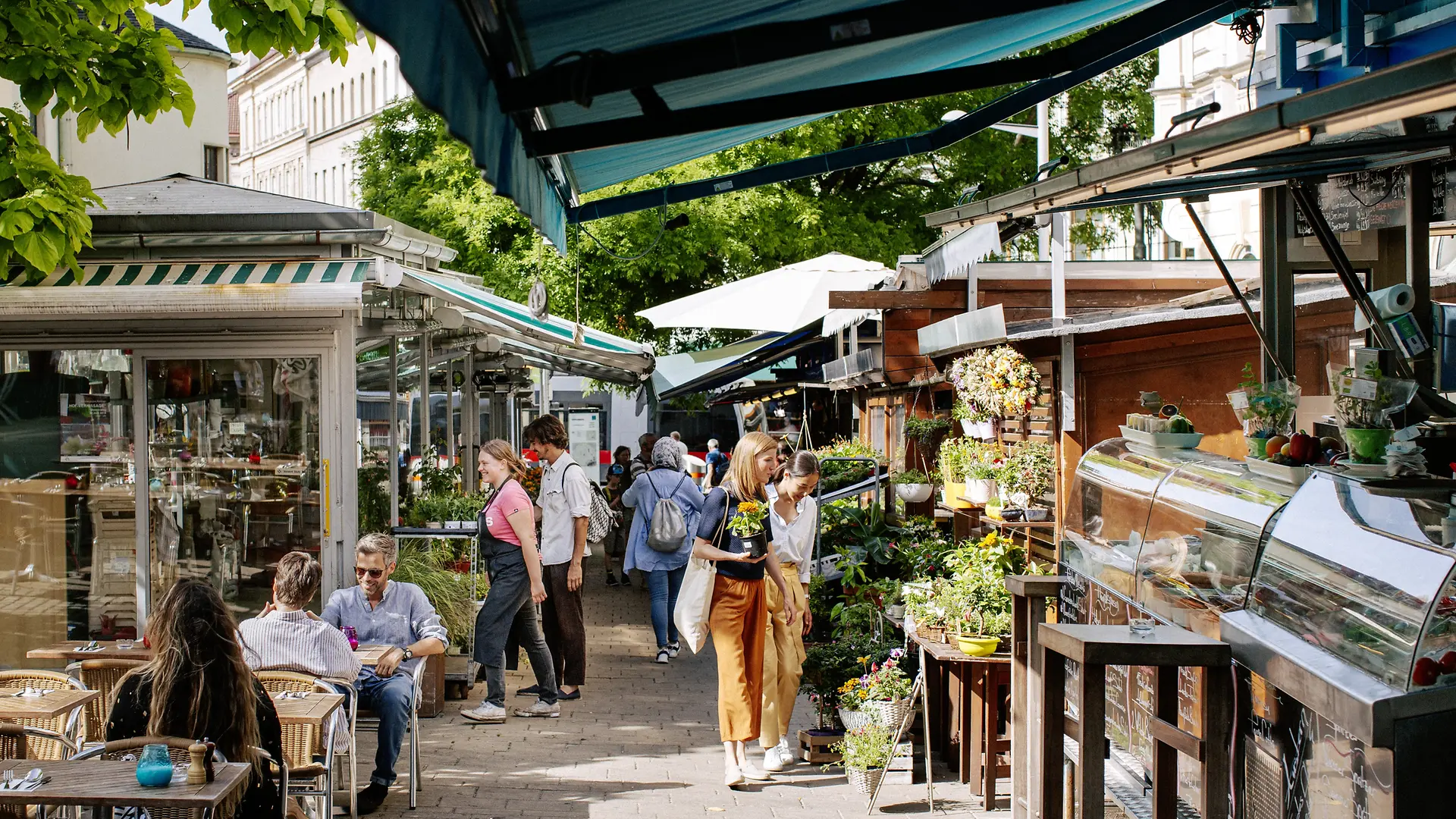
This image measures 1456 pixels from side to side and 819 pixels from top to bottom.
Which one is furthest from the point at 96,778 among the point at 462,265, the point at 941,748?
the point at 462,265

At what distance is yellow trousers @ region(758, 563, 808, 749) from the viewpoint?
7855 millimetres

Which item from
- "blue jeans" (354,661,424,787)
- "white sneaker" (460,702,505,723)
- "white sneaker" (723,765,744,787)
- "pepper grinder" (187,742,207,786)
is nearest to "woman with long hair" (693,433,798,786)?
"white sneaker" (723,765,744,787)

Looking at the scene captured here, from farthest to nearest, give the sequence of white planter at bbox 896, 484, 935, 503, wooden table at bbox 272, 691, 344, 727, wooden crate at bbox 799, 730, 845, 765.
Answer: white planter at bbox 896, 484, 935, 503 → wooden crate at bbox 799, 730, 845, 765 → wooden table at bbox 272, 691, 344, 727

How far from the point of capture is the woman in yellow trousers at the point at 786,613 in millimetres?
7879

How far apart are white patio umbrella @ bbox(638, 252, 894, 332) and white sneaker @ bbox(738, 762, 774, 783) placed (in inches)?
287

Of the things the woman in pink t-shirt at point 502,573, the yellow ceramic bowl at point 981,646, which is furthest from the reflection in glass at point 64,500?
the yellow ceramic bowl at point 981,646

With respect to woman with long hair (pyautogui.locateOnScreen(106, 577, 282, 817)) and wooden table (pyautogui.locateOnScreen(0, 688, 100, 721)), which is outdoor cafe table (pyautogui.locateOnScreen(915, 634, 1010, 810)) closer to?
woman with long hair (pyautogui.locateOnScreen(106, 577, 282, 817))

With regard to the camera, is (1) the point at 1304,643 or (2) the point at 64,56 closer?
(1) the point at 1304,643

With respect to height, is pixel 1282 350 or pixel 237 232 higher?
pixel 237 232

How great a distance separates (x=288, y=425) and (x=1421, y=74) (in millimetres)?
8054

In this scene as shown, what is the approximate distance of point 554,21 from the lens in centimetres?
307

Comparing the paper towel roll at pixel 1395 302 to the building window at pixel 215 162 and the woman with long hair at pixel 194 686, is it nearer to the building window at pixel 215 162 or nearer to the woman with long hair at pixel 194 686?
the woman with long hair at pixel 194 686

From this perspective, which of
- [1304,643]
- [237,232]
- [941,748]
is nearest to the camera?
[1304,643]

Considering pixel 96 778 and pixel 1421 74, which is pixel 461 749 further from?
pixel 1421 74
